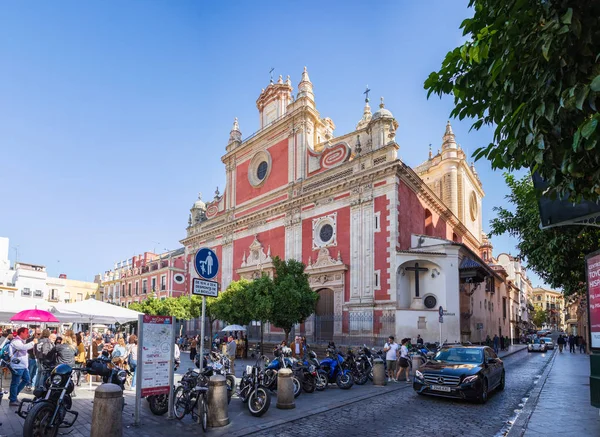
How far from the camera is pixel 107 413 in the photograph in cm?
603

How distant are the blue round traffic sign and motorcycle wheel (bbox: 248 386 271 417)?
251 cm

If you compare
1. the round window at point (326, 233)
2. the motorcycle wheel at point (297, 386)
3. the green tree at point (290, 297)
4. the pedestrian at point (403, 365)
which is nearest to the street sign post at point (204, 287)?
the motorcycle wheel at point (297, 386)

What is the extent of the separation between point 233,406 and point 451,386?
4987 mm

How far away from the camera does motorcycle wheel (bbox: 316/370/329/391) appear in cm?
1213

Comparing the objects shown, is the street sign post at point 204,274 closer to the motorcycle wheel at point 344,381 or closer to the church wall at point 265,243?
the motorcycle wheel at point 344,381

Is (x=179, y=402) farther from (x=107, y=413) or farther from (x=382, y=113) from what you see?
(x=382, y=113)

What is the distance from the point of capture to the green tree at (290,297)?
21.7 metres

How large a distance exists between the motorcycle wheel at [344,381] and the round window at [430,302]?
40.7 feet

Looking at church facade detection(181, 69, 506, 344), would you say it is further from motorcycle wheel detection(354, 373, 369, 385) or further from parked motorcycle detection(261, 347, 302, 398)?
parked motorcycle detection(261, 347, 302, 398)

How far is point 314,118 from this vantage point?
30.2m

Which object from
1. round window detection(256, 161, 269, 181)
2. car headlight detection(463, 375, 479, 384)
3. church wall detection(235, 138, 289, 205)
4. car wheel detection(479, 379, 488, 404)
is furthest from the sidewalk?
round window detection(256, 161, 269, 181)

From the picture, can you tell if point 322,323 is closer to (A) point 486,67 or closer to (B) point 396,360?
(B) point 396,360

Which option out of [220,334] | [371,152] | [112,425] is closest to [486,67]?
[112,425]

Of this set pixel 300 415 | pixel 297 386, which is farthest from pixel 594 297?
pixel 297 386
